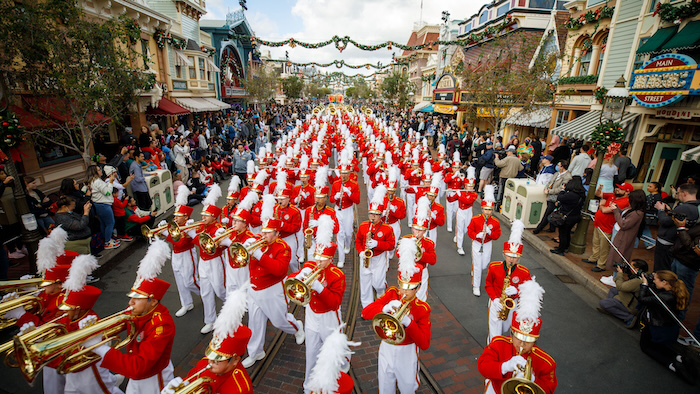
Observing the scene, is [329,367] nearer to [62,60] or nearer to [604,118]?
[604,118]

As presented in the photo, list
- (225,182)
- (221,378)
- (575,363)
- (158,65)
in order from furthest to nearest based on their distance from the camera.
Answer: (158,65)
(225,182)
(575,363)
(221,378)

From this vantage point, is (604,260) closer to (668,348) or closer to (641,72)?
(668,348)

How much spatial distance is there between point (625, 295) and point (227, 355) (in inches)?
290

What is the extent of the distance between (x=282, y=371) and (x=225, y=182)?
13.2 metres

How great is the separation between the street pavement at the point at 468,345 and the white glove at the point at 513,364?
1.99 meters

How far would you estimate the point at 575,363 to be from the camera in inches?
214

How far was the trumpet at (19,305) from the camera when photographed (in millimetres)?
3793

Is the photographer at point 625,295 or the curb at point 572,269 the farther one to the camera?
the curb at point 572,269

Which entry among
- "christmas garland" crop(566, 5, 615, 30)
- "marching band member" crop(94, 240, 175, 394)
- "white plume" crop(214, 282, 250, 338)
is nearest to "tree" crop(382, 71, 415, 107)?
"christmas garland" crop(566, 5, 615, 30)

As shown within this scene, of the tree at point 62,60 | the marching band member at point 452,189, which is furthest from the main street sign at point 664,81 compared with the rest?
the tree at point 62,60

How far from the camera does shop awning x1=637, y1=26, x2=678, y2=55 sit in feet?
37.6

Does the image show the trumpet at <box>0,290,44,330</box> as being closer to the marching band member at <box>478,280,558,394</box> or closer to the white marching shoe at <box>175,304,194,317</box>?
the white marching shoe at <box>175,304,194,317</box>

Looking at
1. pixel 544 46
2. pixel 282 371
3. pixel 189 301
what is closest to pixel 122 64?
pixel 189 301

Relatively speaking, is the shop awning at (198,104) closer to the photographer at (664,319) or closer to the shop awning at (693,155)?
the photographer at (664,319)
